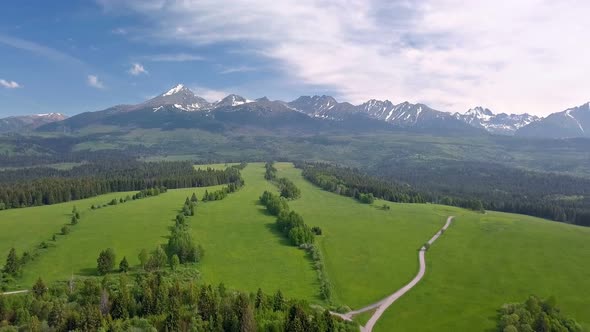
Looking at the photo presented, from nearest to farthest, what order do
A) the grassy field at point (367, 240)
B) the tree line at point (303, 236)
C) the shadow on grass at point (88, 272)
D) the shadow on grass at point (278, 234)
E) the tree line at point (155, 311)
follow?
the tree line at point (155, 311)
the shadow on grass at point (88, 272)
the tree line at point (303, 236)
the grassy field at point (367, 240)
the shadow on grass at point (278, 234)

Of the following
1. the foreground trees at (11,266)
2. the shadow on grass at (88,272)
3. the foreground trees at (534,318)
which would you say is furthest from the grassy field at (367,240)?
the foreground trees at (11,266)

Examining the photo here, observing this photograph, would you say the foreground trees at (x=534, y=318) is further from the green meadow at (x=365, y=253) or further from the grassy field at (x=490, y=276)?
the green meadow at (x=365, y=253)

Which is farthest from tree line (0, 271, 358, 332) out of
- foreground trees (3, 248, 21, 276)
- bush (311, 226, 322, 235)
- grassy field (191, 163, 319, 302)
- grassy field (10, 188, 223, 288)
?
bush (311, 226, 322, 235)

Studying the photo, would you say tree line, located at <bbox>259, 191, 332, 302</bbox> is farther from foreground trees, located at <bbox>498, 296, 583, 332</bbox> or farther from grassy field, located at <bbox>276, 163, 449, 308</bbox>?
foreground trees, located at <bbox>498, 296, 583, 332</bbox>

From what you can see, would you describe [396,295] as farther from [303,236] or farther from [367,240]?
[367,240]

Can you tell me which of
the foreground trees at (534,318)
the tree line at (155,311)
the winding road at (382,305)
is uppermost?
the tree line at (155,311)

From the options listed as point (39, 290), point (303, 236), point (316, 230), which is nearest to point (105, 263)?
point (39, 290)
